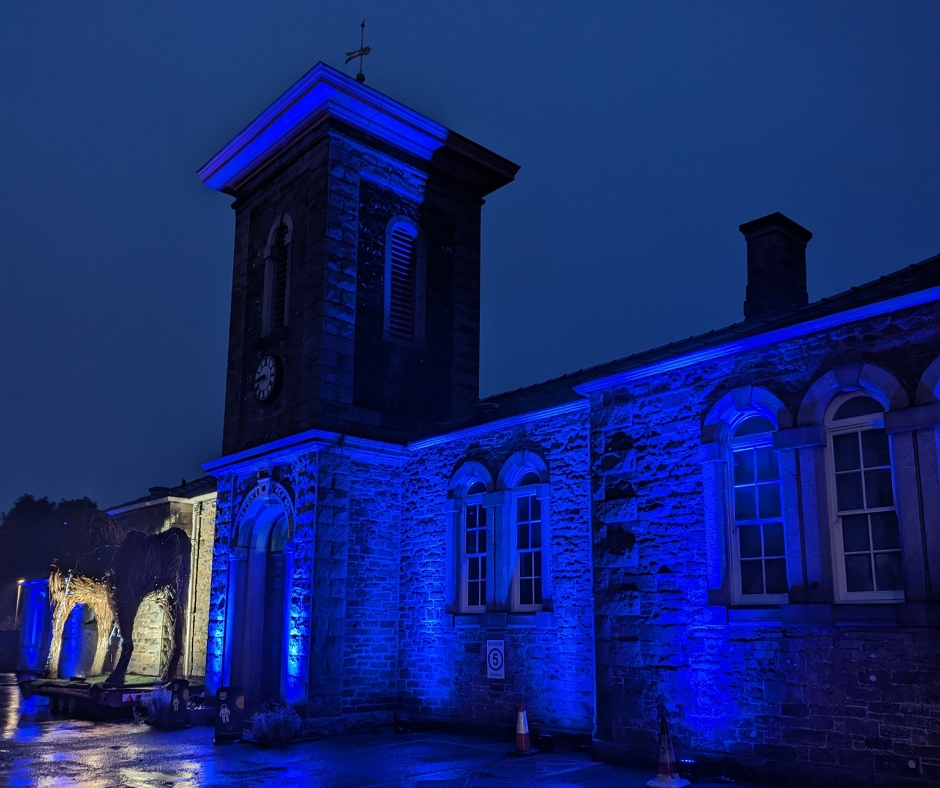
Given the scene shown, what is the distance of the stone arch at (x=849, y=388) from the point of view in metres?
9.61

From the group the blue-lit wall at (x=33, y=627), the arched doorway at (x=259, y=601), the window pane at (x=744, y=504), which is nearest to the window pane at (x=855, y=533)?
the window pane at (x=744, y=504)

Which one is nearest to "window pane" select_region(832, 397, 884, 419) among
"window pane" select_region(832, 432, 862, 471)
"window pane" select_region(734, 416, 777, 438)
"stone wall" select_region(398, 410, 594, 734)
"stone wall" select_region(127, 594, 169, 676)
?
"window pane" select_region(832, 432, 862, 471)

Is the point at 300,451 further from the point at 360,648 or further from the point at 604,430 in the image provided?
the point at 604,430

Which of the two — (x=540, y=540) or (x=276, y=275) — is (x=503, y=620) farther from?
(x=276, y=275)

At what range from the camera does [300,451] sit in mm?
16375

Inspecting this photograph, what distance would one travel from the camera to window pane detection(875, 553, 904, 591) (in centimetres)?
945

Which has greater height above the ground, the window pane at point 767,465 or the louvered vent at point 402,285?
the louvered vent at point 402,285

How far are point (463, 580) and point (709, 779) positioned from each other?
599 centimetres

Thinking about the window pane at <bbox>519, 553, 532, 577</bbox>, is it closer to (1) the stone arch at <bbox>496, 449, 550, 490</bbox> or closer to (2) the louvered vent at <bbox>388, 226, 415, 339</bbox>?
(1) the stone arch at <bbox>496, 449, 550, 490</bbox>

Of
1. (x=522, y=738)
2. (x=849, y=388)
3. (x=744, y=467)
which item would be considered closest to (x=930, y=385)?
(x=849, y=388)

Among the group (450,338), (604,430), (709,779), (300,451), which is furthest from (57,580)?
(709,779)

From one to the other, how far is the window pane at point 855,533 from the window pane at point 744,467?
1341 mm

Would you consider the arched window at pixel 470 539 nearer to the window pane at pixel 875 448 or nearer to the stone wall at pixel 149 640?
the window pane at pixel 875 448

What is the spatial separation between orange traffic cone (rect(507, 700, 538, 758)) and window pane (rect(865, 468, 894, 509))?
219 inches
